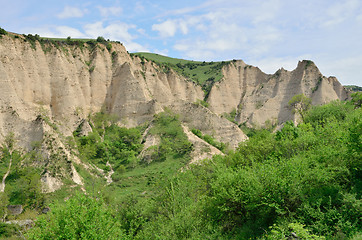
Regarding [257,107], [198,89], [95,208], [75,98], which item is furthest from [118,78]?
[95,208]

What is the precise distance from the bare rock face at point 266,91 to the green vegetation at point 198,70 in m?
3.96

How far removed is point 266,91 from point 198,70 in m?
31.3

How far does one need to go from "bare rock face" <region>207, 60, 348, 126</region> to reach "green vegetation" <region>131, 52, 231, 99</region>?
156 inches

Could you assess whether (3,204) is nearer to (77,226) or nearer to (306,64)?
(77,226)

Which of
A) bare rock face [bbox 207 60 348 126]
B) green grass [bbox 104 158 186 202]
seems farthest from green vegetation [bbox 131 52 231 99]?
green grass [bbox 104 158 186 202]

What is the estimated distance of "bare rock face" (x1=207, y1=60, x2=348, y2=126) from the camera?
68.3 metres

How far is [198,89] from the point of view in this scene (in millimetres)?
78062

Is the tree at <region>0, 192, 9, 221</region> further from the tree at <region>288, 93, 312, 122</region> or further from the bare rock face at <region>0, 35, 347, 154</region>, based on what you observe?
the tree at <region>288, 93, 312, 122</region>

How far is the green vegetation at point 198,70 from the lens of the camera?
A: 80.2 metres

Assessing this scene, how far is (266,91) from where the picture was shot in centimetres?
7594

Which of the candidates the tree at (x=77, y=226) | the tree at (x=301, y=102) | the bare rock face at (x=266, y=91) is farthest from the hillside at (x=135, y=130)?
the tree at (x=301, y=102)

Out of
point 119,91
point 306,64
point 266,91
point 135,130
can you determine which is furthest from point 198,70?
point 135,130

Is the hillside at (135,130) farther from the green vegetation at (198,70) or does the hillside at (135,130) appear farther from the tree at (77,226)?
the green vegetation at (198,70)

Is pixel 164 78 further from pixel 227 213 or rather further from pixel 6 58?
pixel 227 213
